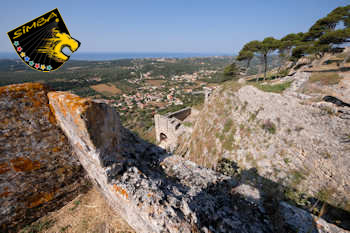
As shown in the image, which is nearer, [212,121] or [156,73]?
[212,121]

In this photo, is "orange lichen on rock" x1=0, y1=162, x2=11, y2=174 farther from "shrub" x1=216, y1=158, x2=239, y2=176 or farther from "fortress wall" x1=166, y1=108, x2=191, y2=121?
"fortress wall" x1=166, y1=108, x2=191, y2=121

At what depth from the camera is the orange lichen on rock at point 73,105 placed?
2.22 m

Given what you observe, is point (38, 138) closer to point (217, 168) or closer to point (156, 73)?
point (217, 168)

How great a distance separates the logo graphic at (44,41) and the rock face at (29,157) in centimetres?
67

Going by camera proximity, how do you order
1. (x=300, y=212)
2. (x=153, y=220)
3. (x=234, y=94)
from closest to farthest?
1. (x=153, y=220)
2. (x=300, y=212)
3. (x=234, y=94)

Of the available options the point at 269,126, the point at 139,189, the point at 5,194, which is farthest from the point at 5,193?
the point at 269,126

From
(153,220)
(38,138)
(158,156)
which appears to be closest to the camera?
(153,220)

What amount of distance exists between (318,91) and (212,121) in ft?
20.7

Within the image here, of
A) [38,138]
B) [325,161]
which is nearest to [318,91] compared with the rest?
[325,161]

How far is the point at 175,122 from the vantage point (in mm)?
16328

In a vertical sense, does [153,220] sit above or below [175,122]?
above

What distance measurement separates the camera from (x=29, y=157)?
2.59 metres

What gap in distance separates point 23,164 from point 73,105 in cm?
149

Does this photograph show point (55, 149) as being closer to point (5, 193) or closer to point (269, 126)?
point (5, 193)
